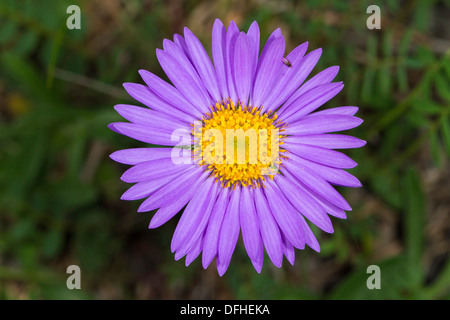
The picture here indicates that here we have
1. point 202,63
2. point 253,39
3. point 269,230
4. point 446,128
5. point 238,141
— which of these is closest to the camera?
point 253,39

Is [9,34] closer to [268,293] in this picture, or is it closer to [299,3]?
[299,3]

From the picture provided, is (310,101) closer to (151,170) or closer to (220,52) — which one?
(220,52)

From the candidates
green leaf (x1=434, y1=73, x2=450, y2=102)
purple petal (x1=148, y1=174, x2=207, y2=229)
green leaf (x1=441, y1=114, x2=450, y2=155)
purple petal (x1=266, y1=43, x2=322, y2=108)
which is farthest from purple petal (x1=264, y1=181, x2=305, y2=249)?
green leaf (x1=434, y1=73, x2=450, y2=102)

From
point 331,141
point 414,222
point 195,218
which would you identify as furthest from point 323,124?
point 414,222

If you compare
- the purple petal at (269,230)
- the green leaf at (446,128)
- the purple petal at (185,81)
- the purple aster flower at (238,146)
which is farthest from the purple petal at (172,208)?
the green leaf at (446,128)

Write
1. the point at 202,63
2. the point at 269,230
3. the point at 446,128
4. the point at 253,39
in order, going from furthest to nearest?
1. the point at 446,128
2. the point at 269,230
3. the point at 202,63
4. the point at 253,39

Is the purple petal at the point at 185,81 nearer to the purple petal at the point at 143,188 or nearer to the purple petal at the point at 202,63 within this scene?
the purple petal at the point at 202,63
